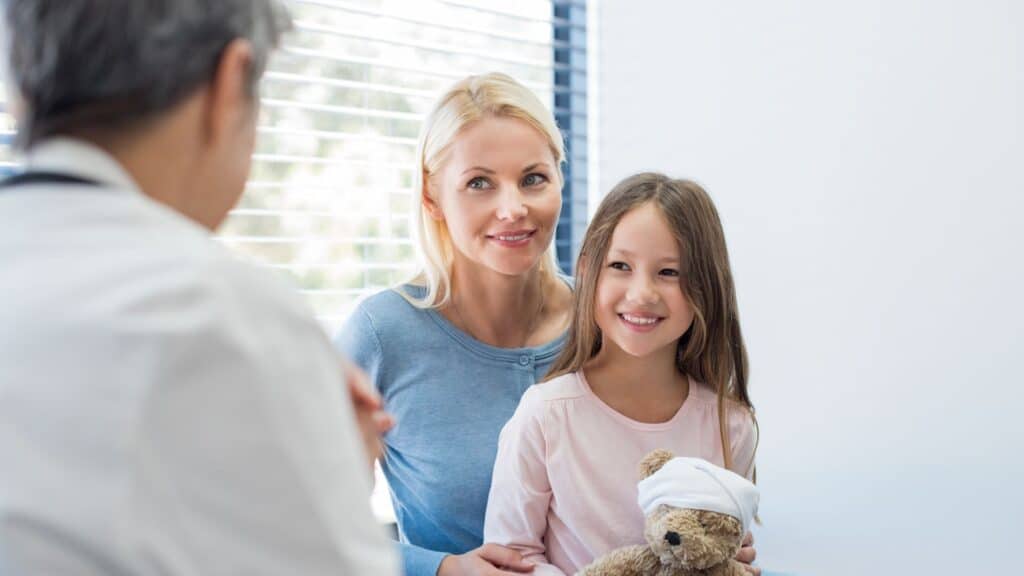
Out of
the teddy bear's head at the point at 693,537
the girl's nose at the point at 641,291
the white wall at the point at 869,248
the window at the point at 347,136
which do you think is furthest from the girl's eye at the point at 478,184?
the white wall at the point at 869,248

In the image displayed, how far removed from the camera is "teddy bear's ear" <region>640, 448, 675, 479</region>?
150 centimetres

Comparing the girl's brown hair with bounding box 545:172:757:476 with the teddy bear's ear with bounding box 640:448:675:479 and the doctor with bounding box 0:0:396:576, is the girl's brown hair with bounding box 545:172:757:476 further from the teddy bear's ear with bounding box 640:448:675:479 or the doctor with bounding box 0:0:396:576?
the doctor with bounding box 0:0:396:576

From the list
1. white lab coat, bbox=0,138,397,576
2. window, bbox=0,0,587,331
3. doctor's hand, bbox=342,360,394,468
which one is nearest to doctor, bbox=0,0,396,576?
white lab coat, bbox=0,138,397,576

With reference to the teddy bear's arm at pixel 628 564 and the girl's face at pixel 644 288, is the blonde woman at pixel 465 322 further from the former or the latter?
the teddy bear's arm at pixel 628 564

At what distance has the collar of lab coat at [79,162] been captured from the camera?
2.21ft

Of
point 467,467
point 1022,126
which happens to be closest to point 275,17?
point 467,467

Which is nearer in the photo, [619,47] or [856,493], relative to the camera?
[856,493]

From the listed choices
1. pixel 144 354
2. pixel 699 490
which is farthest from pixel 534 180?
pixel 144 354

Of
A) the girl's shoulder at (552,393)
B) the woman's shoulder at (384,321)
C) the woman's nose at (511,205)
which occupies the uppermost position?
the woman's nose at (511,205)

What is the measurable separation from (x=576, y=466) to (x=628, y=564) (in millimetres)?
193

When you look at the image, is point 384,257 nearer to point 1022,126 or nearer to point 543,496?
point 543,496

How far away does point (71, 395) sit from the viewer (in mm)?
576

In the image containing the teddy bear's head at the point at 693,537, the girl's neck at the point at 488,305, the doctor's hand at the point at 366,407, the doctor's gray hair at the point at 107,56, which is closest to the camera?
the doctor's gray hair at the point at 107,56

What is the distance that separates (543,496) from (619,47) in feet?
6.08
